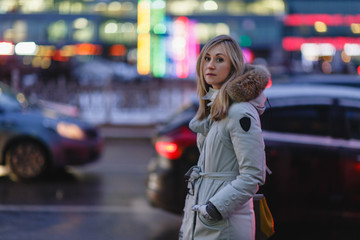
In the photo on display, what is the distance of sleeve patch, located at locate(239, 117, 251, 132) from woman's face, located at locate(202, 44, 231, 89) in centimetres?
30

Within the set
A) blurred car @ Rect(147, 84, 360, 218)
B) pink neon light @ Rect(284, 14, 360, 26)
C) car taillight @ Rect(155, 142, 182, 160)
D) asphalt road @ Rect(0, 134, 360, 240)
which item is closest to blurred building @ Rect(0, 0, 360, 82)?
pink neon light @ Rect(284, 14, 360, 26)

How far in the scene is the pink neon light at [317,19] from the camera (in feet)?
254

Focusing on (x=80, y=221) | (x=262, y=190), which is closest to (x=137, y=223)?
(x=80, y=221)

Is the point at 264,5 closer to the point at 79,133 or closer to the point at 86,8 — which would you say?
the point at 86,8

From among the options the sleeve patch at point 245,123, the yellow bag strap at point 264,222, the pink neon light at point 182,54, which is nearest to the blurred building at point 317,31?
the pink neon light at point 182,54

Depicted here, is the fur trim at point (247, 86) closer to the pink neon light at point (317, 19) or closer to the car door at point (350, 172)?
the car door at point (350, 172)

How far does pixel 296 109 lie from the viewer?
541cm

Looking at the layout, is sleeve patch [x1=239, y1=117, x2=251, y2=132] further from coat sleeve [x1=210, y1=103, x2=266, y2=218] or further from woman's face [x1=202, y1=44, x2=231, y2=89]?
woman's face [x1=202, y1=44, x2=231, y2=89]

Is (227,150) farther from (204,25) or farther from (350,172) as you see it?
(204,25)

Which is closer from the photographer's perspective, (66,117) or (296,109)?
(296,109)

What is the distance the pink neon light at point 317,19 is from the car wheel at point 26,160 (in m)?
72.8

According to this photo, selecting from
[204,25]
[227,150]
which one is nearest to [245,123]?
[227,150]

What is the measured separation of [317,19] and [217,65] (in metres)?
79.8

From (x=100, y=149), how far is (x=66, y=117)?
32.3 inches
